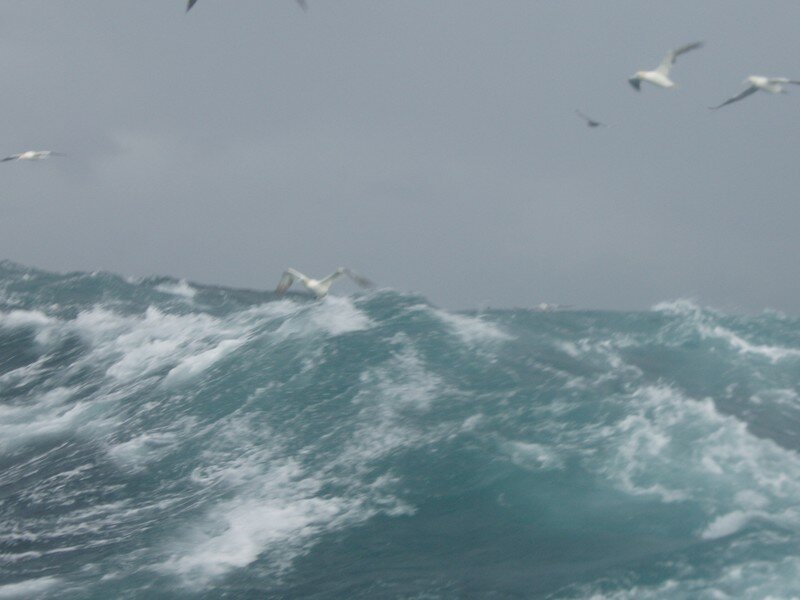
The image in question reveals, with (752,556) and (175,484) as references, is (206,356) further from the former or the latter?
(752,556)

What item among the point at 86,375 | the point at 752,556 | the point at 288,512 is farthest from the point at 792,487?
the point at 86,375

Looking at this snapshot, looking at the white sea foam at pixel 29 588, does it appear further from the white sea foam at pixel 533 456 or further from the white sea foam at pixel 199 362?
the white sea foam at pixel 199 362

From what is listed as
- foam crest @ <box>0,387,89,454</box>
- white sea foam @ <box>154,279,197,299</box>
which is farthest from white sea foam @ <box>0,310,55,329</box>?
foam crest @ <box>0,387,89,454</box>

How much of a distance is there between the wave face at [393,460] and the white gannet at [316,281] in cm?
170

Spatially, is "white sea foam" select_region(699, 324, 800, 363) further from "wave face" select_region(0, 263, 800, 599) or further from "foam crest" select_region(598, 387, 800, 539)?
"foam crest" select_region(598, 387, 800, 539)

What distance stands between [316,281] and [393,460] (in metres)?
11.0

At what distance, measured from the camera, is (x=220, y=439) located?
28.1m

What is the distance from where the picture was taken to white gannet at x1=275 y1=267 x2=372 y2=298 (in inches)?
1258

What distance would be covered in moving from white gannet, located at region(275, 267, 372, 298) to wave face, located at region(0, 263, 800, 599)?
5.58ft

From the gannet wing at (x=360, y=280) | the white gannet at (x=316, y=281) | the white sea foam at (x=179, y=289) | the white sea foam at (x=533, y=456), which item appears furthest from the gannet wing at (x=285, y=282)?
the white sea foam at (x=179, y=289)

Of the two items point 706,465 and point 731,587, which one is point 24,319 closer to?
point 706,465

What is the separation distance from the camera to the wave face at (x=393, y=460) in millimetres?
20109

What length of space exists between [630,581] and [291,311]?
23163mm

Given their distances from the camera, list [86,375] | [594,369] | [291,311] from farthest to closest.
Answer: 1. [291,311]
2. [86,375]
3. [594,369]
